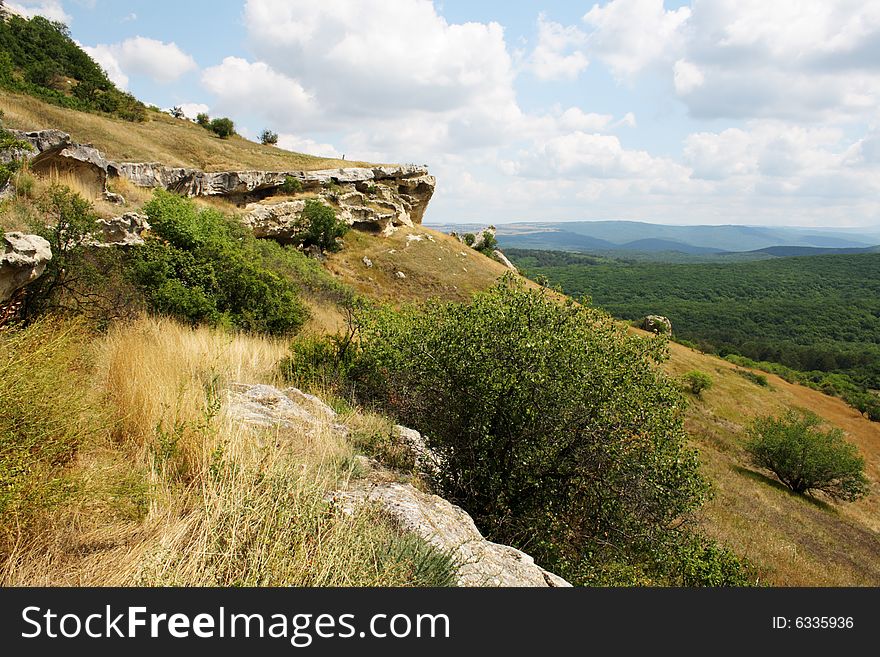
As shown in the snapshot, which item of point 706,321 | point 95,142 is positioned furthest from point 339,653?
point 706,321

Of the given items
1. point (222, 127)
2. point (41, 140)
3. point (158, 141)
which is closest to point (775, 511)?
point (41, 140)

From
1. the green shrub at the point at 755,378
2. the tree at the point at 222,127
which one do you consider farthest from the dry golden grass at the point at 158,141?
the green shrub at the point at 755,378

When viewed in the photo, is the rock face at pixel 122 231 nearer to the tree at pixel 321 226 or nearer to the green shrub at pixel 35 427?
the green shrub at pixel 35 427

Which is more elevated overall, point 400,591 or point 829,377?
point 400,591

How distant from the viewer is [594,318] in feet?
23.6

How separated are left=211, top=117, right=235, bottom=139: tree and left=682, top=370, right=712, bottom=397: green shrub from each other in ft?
157

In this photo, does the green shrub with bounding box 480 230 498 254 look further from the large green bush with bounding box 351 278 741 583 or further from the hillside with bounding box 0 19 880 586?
the large green bush with bounding box 351 278 741 583

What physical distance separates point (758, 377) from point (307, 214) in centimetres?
4786

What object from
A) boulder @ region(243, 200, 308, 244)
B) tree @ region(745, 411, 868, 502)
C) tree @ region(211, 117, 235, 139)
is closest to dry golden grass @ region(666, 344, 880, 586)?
tree @ region(745, 411, 868, 502)

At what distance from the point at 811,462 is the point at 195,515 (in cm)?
2906

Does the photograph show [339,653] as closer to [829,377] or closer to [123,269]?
[123,269]

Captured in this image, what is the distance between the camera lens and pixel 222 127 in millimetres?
42500

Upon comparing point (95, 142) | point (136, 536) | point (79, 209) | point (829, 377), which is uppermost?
point (95, 142)

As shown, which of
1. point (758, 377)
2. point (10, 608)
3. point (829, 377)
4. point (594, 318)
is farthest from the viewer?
point (829, 377)
